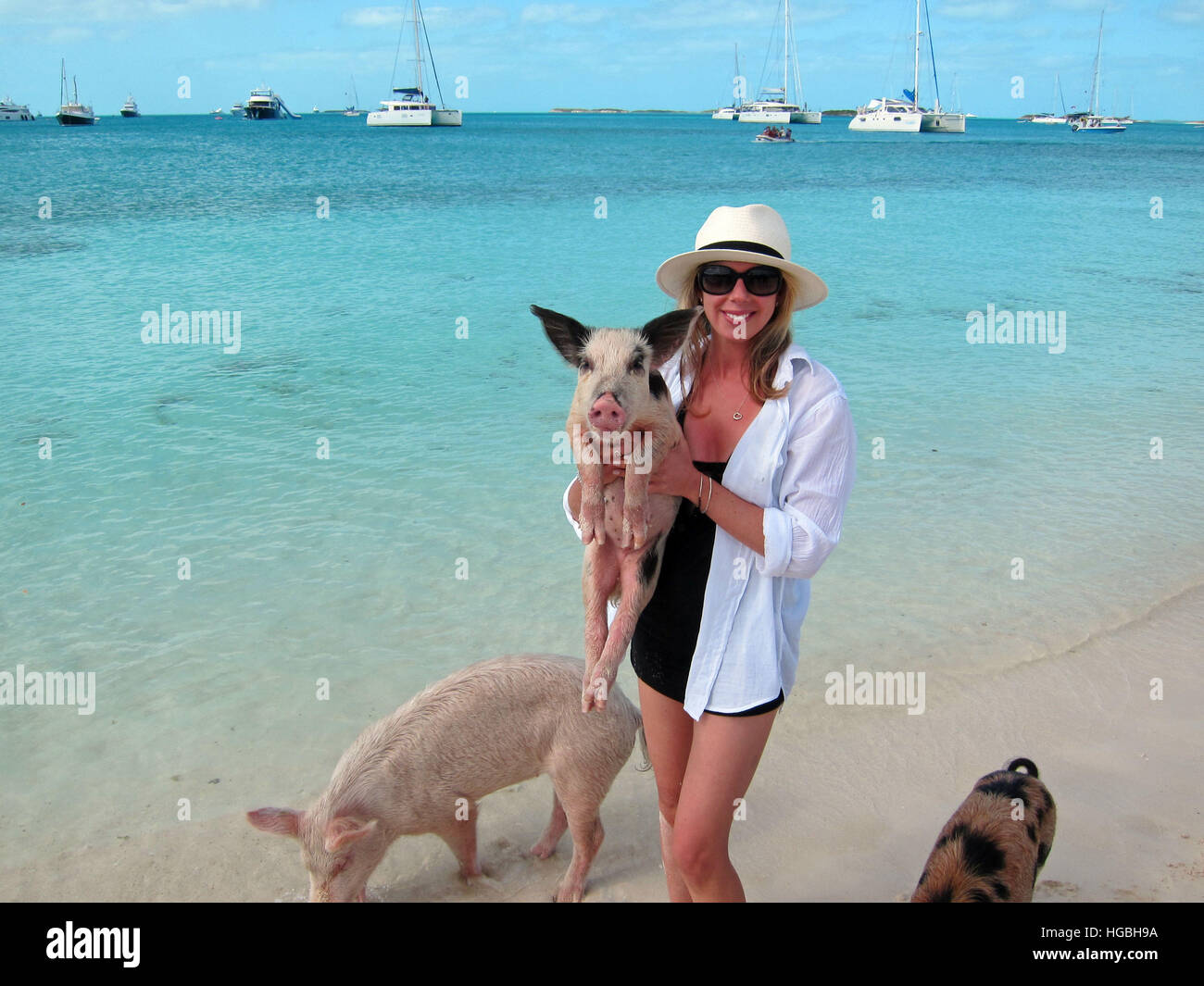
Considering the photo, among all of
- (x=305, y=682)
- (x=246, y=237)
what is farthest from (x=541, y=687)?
(x=246, y=237)

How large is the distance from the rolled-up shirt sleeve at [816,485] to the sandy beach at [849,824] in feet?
6.35

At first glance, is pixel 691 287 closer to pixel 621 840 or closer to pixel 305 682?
pixel 621 840

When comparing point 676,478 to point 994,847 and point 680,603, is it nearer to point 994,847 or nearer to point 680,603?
point 680,603

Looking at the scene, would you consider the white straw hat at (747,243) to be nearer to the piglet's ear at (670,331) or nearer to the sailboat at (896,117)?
the piglet's ear at (670,331)

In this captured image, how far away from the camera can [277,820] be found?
3.10 meters

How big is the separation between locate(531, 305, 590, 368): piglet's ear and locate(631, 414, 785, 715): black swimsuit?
1.58ft

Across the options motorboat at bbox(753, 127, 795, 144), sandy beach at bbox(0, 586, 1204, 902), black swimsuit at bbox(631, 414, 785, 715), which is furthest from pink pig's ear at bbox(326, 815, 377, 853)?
motorboat at bbox(753, 127, 795, 144)

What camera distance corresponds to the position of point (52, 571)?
6.57 metres

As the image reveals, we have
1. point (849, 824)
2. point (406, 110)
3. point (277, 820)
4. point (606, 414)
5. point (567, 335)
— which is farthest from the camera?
point (406, 110)

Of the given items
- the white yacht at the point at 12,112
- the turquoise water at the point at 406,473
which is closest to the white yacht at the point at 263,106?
the white yacht at the point at 12,112

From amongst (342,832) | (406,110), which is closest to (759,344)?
(342,832)

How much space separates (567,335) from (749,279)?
541 millimetres

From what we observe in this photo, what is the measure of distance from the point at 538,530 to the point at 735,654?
15.9 feet

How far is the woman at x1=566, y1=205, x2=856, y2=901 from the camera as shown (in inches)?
95.0
